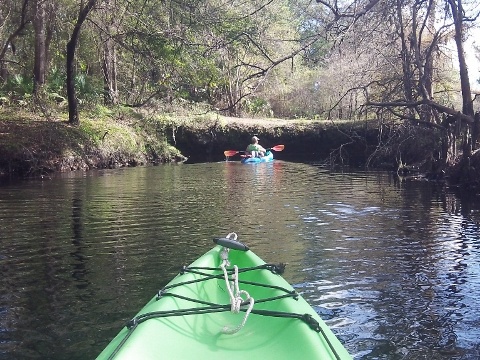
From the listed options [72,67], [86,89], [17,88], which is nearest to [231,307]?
[72,67]

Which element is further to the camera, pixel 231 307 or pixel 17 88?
pixel 17 88

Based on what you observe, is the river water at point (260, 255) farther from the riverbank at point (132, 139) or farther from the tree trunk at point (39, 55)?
the tree trunk at point (39, 55)

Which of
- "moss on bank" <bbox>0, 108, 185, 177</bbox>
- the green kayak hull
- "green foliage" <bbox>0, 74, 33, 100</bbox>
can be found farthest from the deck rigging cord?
"green foliage" <bbox>0, 74, 33, 100</bbox>

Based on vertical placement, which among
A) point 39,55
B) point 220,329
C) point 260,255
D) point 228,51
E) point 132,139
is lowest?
point 260,255

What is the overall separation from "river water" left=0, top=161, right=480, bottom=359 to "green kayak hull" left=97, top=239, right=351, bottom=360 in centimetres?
89

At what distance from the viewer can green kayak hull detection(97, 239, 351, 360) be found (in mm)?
3000

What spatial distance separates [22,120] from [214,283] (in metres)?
16.7

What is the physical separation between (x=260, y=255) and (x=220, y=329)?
354 centimetres

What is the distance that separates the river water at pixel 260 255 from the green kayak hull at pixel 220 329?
2.92 ft

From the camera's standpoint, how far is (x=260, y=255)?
23.2ft

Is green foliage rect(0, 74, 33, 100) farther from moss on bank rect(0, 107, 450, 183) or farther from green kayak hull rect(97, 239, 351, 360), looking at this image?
green kayak hull rect(97, 239, 351, 360)

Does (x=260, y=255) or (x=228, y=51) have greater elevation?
(x=228, y=51)

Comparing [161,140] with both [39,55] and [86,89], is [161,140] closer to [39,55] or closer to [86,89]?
[86,89]

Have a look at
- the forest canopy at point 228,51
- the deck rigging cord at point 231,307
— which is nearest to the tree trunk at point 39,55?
the forest canopy at point 228,51
